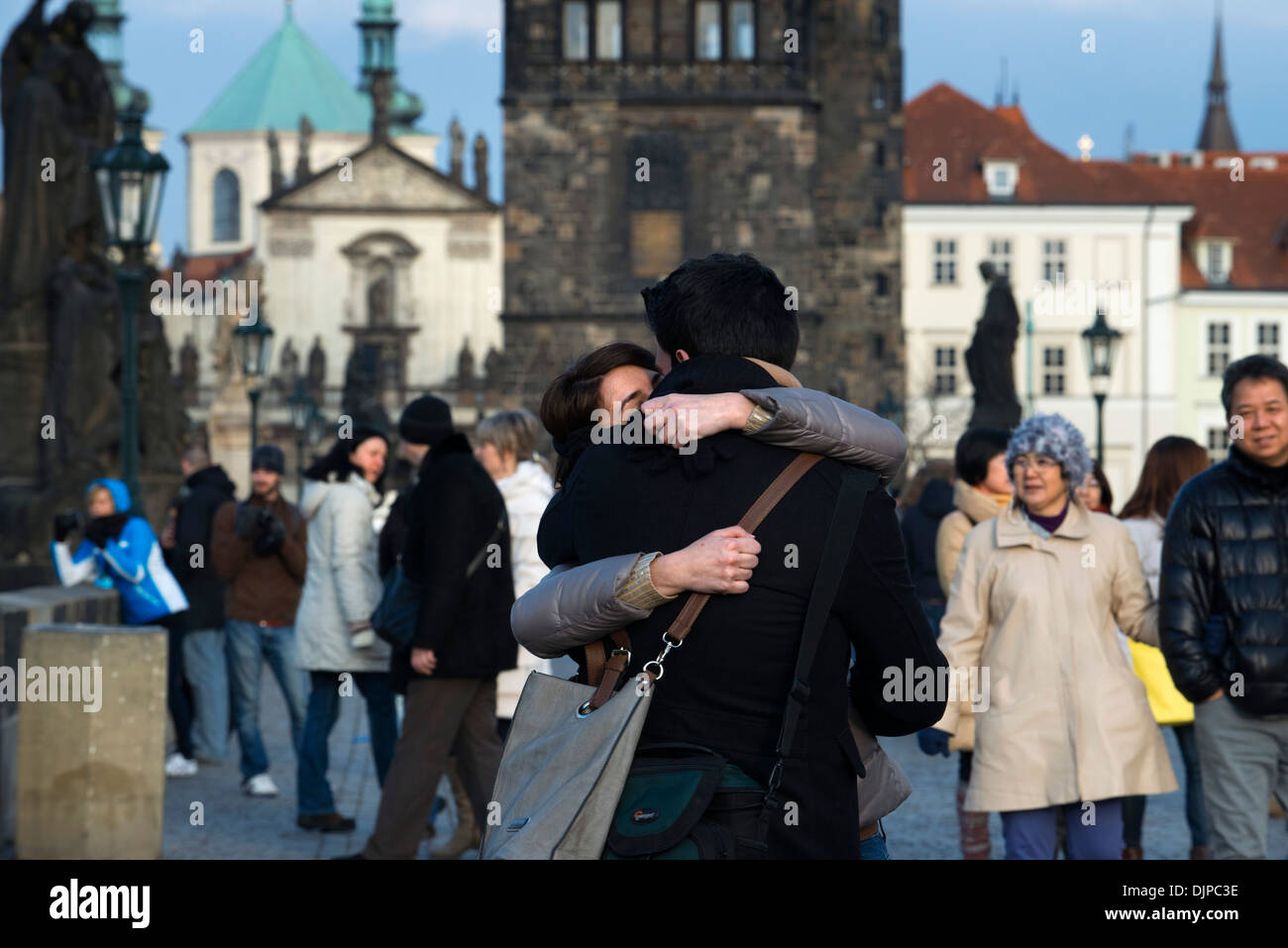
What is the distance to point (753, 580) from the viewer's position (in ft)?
9.62

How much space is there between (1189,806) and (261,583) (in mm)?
4643

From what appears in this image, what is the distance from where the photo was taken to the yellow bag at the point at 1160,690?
6652mm

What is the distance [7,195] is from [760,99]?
28950 millimetres

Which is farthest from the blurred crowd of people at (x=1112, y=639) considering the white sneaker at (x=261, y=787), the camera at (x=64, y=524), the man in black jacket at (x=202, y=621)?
the camera at (x=64, y=524)

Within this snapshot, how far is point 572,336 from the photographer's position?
38594 mm

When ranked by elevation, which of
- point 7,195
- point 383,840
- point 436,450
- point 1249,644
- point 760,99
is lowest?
point 383,840

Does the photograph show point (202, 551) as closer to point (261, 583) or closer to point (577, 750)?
point (261, 583)

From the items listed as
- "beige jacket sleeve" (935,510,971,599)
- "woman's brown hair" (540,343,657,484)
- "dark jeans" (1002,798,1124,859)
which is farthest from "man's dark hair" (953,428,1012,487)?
"woman's brown hair" (540,343,657,484)

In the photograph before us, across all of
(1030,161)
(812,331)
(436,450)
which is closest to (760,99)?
(812,331)

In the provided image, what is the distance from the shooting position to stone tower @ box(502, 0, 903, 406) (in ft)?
127
